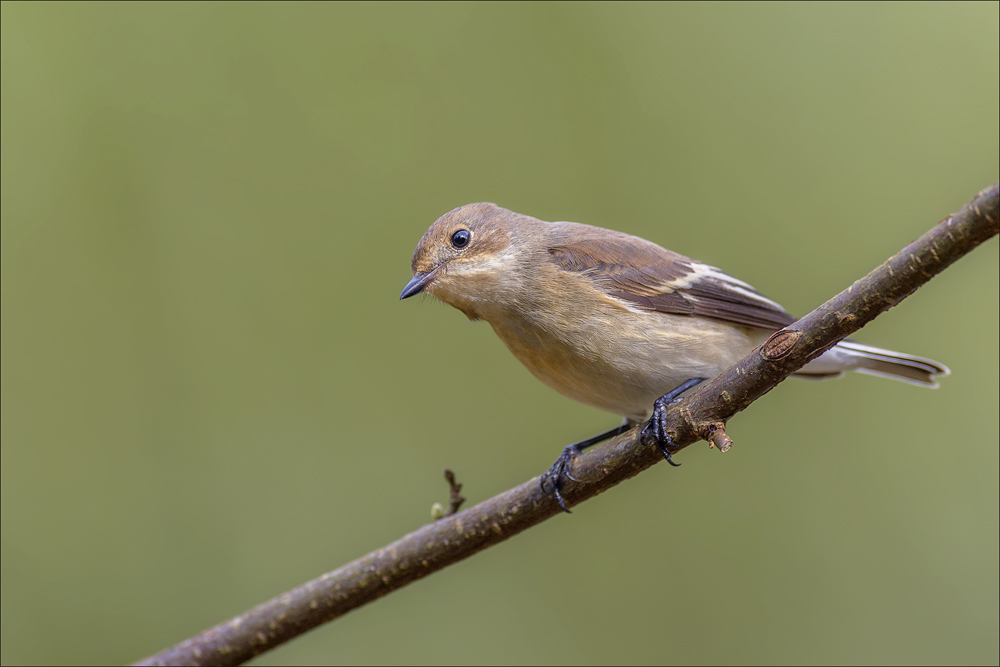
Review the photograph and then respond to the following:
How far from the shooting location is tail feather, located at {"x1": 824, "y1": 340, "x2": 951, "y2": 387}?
3.83 meters

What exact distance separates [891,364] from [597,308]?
164 centimetres

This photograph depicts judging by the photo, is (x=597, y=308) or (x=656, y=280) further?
(x=656, y=280)

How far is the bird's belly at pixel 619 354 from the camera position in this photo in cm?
343

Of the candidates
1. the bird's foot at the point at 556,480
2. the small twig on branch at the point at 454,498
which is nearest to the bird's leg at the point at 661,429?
the bird's foot at the point at 556,480

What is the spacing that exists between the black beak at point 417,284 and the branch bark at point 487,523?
953 mm

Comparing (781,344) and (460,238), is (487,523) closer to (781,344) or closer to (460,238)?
(460,238)

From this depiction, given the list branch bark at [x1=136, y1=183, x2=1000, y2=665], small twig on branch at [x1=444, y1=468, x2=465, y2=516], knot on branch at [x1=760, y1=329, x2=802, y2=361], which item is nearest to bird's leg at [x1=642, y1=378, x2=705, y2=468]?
branch bark at [x1=136, y1=183, x2=1000, y2=665]

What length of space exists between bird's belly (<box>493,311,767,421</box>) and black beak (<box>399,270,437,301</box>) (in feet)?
1.22

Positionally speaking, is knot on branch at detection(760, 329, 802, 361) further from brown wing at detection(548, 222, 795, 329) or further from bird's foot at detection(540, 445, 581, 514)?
brown wing at detection(548, 222, 795, 329)

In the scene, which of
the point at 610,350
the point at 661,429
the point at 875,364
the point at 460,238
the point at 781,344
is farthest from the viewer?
the point at 875,364

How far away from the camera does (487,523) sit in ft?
11.0

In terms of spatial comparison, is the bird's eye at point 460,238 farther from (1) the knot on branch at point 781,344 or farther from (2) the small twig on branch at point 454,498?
(1) the knot on branch at point 781,344

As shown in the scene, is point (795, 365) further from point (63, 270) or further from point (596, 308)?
point (63, 270)

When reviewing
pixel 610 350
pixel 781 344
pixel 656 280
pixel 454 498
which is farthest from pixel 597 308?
Answer: pixel 781 344
